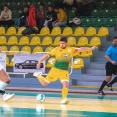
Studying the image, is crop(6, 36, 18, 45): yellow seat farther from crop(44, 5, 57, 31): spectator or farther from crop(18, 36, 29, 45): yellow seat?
crop(44, 5, 57, 31): spectator

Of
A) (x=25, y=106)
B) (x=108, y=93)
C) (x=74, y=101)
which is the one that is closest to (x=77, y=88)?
(x=108, y=93)

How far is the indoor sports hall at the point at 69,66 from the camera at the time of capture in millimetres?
12766

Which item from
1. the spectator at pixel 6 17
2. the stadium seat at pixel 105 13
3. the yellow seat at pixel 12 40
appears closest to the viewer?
the yellow seat at pixel 12 40

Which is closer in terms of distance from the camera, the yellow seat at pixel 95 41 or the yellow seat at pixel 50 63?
the yellow seat at pixel 50 63

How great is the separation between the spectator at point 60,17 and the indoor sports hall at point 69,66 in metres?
0.31

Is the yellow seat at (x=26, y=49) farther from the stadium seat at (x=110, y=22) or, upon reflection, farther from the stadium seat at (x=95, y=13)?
the stadium seat at (x=95, y=13)

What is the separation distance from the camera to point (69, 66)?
17.7 m

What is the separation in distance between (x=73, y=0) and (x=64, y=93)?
11866mm

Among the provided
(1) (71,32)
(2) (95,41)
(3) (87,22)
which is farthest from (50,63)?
(3) (87,22)

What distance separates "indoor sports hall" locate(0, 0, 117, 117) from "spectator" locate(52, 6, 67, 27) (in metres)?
0.31

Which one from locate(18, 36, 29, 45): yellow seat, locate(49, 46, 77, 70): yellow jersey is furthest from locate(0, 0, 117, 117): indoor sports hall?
locate(49, 46, 77, 70): yellow jersey

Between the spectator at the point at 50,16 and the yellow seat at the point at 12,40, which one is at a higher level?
the spectator at the point at 50,16

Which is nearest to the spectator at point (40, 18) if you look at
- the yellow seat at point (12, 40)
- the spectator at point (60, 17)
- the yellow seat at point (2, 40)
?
the spectator at point (60, 17)

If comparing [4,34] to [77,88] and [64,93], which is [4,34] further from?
[64,93]
